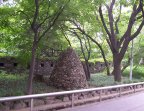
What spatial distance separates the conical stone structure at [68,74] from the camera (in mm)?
15367

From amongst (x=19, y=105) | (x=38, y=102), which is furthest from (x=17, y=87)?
(x=19, y=105)

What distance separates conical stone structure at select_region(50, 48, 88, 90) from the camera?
50.4ft

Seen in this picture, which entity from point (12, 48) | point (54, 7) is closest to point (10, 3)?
point (54, 7)

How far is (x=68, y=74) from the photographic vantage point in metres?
15.5

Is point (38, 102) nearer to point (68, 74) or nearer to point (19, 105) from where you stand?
point (19, 105)

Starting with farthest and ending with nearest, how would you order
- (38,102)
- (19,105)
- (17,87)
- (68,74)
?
(68,74) < (17,87) < (38,102) < (19,105)

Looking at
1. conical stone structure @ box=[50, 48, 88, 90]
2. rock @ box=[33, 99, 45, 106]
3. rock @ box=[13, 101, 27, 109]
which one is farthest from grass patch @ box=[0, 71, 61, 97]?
rock @ box=[13, 101, 27, 109]

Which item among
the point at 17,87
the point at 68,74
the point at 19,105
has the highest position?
Answer: the point at 68,74

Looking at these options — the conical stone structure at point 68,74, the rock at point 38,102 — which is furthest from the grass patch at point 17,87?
the rock at point 38,102

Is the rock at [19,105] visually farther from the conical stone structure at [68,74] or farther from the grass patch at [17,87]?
the conical stone structure at [68,74]

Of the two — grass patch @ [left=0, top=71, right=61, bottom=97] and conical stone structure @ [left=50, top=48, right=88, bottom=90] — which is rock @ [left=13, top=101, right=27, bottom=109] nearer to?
grass patch @ [left=0, top=71, right=61, bottom=97]

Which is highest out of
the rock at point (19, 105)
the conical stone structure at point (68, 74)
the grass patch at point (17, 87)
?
the conical stone structure at point (68, 74)

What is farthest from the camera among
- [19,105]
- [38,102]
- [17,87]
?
[17,87]

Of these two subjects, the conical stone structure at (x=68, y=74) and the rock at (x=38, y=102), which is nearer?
the rock at (x=38, y=102)
